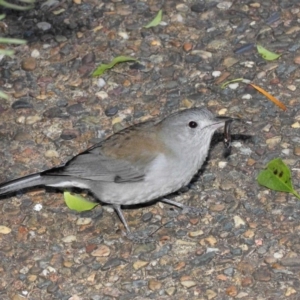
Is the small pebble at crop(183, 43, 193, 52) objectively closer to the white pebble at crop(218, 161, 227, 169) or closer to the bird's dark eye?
the white pebble at crop(218, 161, 227, 169)

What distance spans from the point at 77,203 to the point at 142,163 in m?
0.70

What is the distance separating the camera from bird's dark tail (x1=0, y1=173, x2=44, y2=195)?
6426 mm

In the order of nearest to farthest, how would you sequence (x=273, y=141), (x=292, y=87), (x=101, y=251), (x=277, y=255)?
(x=277, y=255) → (x=101, y=251) → (x=273, y=141) → (x=292, y=87)

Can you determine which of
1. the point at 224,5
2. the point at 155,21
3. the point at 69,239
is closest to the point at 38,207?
the point at 69,239

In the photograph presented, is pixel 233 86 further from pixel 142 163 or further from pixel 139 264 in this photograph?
pixel 139 264

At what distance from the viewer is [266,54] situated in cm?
781

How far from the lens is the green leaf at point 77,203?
6.58 m

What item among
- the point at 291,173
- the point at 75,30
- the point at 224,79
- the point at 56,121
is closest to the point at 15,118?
the point at 56,121

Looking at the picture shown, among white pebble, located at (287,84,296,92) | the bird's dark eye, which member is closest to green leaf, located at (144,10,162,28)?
white pebble, located at (287,84,296,92)

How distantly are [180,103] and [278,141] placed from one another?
1003 mm

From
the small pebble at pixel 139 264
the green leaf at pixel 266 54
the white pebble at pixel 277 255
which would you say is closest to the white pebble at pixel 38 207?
the small pebble at pixel 139 264

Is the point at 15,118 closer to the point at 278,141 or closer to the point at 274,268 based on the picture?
the point at 278,141

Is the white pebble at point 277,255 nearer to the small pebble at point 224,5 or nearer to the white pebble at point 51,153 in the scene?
the white pebble at point 51,153

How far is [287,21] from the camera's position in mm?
8211
